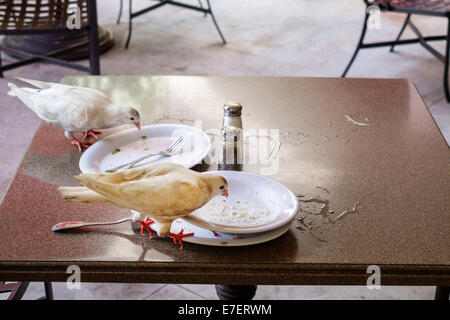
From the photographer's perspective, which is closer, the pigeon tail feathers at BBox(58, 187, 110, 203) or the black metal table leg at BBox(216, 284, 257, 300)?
the pigeon tail feathers at BBox(58, 187, 110, 203)

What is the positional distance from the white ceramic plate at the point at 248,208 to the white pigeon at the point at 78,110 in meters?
0.34

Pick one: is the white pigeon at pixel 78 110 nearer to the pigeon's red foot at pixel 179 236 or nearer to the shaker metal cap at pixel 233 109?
the shaker metal cap at pixel 233 109

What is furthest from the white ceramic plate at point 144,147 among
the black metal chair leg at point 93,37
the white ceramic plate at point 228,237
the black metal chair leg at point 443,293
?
the black metal chair leg at point 93,37

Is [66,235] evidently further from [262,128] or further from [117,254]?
[262,128]

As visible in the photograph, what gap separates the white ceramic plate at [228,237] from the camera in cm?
101

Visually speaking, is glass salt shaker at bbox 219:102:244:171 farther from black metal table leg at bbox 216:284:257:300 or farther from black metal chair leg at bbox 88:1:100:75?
black metal chair leg at bbox 88:1:100:75

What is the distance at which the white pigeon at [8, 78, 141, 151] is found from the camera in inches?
52.7

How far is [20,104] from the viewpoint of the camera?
2.98 metres

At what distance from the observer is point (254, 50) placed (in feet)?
12.5

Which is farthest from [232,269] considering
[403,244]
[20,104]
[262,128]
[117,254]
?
[20,104]

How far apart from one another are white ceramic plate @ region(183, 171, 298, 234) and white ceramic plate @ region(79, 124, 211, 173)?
147 mm

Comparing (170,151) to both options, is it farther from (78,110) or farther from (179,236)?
(179,236)

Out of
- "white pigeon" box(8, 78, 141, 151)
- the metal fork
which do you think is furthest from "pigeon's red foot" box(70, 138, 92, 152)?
the metal fork
